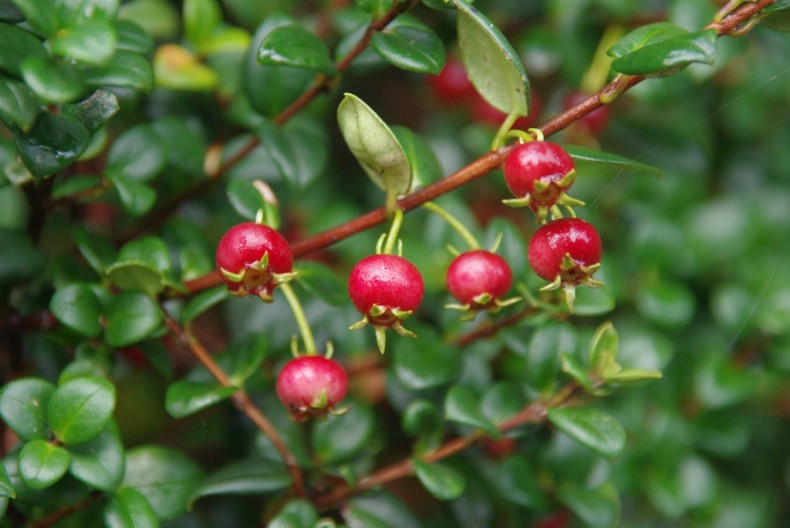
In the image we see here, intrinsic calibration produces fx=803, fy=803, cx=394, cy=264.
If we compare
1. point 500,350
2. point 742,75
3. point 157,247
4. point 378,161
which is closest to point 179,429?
point 157,247

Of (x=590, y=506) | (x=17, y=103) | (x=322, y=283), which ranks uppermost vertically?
(x=17, y=103)

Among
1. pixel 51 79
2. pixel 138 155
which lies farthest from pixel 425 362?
pixel 51 79

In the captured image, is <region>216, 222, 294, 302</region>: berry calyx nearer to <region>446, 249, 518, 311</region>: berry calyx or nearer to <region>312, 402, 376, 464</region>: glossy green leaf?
<region>446, 249, 518, 311</region>: berry calyx

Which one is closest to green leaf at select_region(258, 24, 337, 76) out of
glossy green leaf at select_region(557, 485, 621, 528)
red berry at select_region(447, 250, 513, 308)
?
red berry at select_region(447, 250, 513, 308)

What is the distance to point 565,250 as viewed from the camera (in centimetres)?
89

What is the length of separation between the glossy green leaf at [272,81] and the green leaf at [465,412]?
54cm

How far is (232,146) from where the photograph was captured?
4.69 ft

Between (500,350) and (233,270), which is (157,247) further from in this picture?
(500,350)

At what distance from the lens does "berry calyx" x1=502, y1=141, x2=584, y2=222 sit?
0.84 m

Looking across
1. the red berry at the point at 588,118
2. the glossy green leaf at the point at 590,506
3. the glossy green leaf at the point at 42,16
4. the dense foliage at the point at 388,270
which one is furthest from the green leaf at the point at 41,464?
the red berry at the point at 588,118

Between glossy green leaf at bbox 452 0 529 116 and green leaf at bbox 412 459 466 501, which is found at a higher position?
glossy green leaf at bbox 452 0 529 116

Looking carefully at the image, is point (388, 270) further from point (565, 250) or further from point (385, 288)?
point (565, 250)

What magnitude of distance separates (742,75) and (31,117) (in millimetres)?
1614

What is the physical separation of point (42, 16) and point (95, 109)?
139mm
